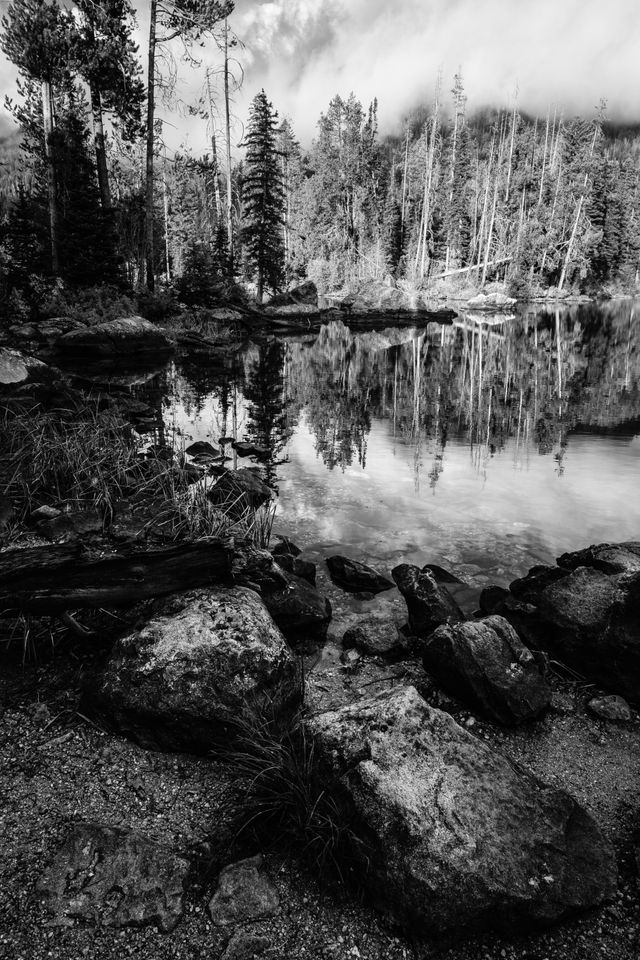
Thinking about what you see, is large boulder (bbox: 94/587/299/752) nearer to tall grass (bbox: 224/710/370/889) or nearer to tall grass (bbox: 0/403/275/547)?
tall grass (bbox: 224/710/370/889)

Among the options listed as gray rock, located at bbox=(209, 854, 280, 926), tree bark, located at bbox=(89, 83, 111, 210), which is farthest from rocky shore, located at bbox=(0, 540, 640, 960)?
tree bark, located at bbox=(89, 83, 111, 210)

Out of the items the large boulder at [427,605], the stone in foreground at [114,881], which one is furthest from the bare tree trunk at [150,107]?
the stone in foreground at [114,881]

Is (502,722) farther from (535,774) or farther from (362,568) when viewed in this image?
(362,568)

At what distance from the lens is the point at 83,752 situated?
10.6ft

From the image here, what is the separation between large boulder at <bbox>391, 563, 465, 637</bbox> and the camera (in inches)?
197

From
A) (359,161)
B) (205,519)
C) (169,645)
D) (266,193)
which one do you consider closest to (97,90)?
(266,193)

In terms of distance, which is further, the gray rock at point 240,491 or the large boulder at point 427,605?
the gray rock at point 240,491

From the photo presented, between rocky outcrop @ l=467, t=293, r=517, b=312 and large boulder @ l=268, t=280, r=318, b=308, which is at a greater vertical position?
rocky outcrop @ l=467, t=293, r=517, b=312

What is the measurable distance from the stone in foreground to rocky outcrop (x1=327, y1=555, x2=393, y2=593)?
3525mm

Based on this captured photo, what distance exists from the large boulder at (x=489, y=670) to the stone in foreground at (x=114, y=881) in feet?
7.32

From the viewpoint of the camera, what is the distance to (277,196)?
6400cm

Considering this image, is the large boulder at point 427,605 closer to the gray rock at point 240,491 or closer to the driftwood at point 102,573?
the driftwood at point 102,573

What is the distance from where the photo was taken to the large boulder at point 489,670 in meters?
3.79

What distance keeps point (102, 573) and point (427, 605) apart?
9.57 feet
